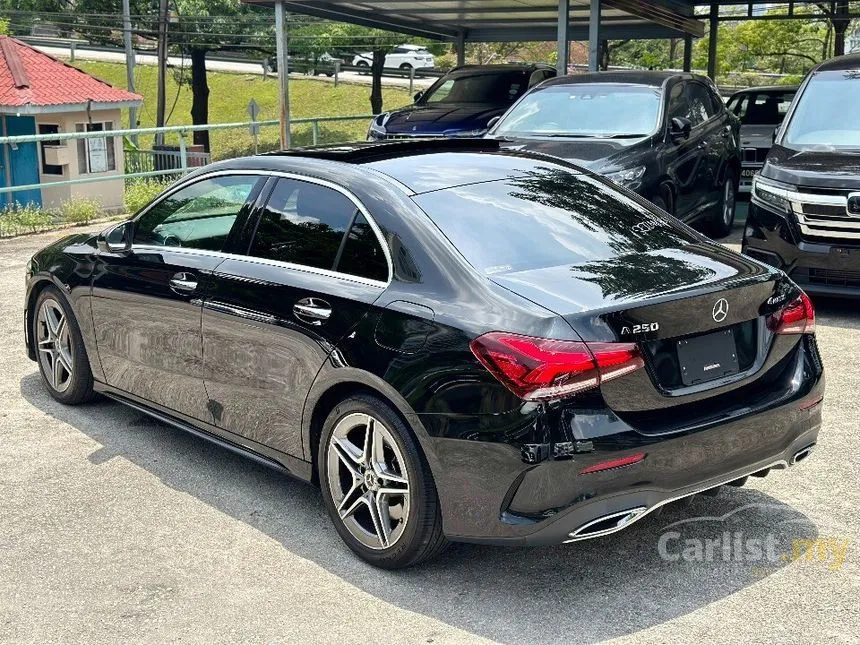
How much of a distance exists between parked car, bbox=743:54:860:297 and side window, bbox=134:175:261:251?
496 cm

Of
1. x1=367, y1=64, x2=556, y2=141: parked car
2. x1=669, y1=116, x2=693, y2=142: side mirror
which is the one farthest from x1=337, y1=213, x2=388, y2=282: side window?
x1=367, y1=64, x2=556, y2=141: parked car

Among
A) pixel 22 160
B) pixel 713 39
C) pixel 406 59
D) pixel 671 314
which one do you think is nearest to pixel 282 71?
pixel 713 39

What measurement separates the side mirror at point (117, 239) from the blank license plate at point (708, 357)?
3177 millimetres

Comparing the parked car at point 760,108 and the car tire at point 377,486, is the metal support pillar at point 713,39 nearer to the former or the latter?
the parked car at point 760,108

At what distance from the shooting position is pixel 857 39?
5238cm

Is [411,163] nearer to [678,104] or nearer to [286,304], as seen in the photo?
[286,304]

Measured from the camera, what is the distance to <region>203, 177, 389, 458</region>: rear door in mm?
4664

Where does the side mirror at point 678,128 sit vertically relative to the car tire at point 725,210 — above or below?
above

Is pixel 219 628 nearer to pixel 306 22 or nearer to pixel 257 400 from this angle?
pixel 257 400

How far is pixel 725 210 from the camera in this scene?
1285 centimetres

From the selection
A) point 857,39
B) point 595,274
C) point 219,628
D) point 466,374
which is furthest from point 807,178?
point 857,39

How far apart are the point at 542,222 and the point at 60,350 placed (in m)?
3.26

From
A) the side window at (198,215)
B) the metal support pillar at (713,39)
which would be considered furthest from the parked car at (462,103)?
the side window at (198,215)

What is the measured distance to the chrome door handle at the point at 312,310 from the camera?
4680 millimetres
